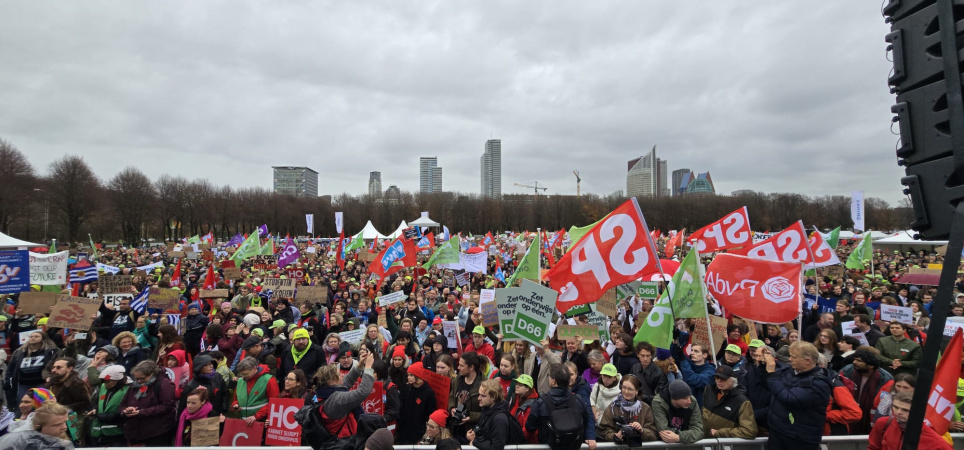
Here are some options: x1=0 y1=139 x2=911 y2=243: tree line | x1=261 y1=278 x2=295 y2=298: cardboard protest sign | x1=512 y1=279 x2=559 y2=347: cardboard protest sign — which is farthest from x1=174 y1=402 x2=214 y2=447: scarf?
x1=0 y1=139 x2=911 y2=243: tree line

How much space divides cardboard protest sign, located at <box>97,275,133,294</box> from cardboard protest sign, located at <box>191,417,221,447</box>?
869 cm

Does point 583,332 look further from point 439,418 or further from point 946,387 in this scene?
point 946,387

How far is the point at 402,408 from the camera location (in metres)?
5.44

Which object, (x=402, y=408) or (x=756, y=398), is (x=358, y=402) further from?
(x=756, y=398)

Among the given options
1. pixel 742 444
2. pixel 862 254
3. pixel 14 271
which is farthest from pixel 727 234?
pixel 14 271

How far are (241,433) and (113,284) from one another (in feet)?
30.1

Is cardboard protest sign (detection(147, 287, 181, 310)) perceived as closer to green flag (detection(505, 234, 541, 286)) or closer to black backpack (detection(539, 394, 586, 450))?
green flag (detection(505, 234, 541, 286))

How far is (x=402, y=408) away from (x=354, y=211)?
82.9 metres

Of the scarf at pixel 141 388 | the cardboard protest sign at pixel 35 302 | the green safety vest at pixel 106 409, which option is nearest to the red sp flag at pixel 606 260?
the scarf at pixel 141 388

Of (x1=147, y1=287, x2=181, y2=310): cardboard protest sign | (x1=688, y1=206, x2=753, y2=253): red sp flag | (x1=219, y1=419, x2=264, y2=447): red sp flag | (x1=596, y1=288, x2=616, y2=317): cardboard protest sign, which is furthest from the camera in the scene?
(x1=688, y1=206, x2=753, y2=253): red sp flag

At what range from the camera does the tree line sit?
51156 mm

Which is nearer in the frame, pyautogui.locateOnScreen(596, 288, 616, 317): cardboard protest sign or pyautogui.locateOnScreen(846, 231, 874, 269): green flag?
pyautogui.locateOnScreen(596, 288, 616, 317): cardboard protest sign

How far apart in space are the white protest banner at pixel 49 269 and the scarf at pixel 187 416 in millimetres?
9666

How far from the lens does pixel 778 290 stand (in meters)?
6.96
